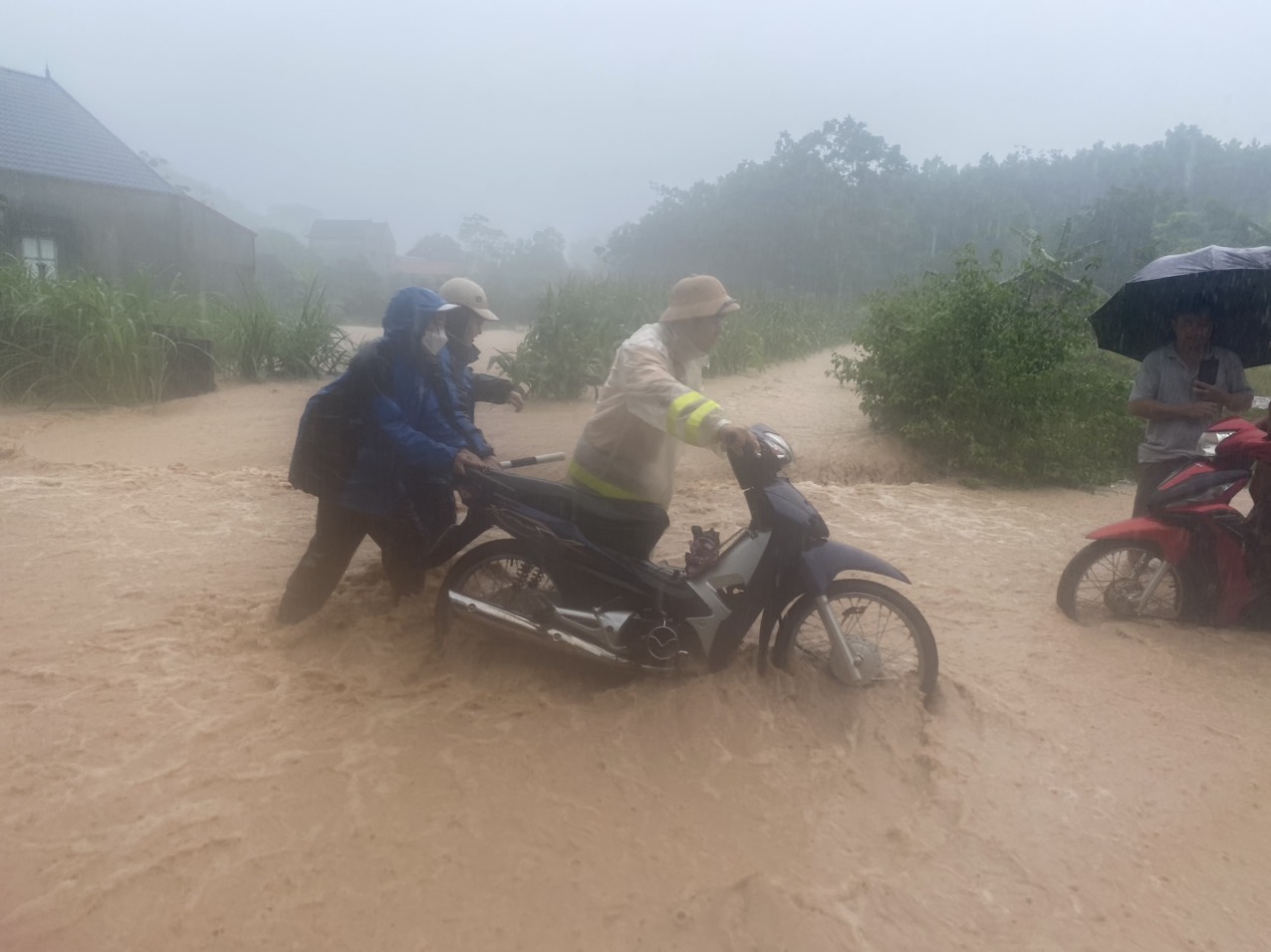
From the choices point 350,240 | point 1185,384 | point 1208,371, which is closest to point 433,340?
point 1185,384

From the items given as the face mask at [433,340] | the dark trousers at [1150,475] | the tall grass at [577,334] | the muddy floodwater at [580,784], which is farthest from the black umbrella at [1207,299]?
the tall grass at [577,334]

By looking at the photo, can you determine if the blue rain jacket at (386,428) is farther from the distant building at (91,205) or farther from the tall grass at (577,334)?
the distant building at (91,205)

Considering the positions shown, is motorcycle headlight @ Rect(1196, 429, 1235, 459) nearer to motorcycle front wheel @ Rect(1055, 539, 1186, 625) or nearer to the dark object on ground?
motorcycle front wheel @ Rect(1055, 539, 1186, 625)

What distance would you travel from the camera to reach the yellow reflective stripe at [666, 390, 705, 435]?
306 centimetres

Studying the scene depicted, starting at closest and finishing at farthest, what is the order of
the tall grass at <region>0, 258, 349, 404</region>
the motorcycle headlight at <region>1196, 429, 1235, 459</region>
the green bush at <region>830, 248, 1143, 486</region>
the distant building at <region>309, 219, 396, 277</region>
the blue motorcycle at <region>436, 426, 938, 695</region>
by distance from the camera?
the blue motorcycle at <region>436, 426, 938, 695</region>
the motorcycle headlight at <region>1196, 429, 1235, 459</region>
the green bush at <region>830, 248, 1143, 486</region>
the tall grass at <region>0, 258, 349, 404</region>
the distant building at <region>309, 219, 396, 277</region>

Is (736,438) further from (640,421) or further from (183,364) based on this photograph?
(183,364)

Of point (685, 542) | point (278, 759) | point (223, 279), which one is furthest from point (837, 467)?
point (223, 279)

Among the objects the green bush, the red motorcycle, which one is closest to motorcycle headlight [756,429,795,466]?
the red motorcycle

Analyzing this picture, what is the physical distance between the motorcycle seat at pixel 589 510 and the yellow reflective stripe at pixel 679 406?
49 centimetres

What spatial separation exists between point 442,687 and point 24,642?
1874 mm

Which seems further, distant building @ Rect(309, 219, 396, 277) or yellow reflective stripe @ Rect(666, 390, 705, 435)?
distant building @ Rect(309, 219, 396, 277)

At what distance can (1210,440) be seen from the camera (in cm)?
423

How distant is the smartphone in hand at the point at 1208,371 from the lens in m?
4.23

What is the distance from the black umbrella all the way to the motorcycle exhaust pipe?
10.7 ft
